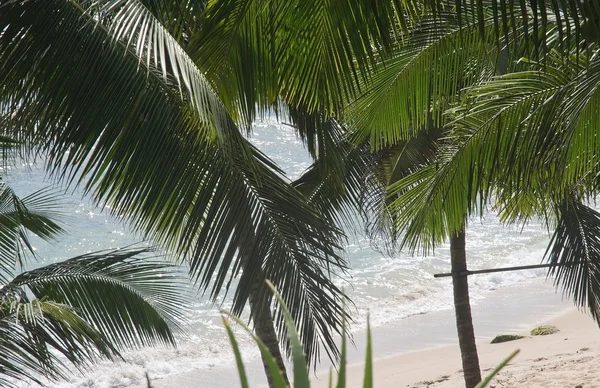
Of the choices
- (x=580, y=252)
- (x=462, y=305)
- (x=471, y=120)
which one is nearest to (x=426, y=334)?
(x=462, y=305)

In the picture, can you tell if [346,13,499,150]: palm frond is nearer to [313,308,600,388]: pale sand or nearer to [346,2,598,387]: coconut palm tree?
[346,2,598,387]: coconut palm tree

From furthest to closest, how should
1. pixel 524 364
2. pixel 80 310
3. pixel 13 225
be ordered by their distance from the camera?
pixel 524 364
pixel 13 225
pixel 80 310

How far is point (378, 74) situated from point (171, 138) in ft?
4.07

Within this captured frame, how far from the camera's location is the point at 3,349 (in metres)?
4.58

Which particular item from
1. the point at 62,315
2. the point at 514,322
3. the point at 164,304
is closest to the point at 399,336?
the point at 514,322

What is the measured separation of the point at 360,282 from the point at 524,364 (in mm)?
10136

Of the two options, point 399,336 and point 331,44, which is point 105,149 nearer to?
point 331,44

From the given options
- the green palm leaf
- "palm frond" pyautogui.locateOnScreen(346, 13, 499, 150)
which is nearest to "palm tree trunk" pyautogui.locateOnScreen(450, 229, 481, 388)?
the green palm leaf

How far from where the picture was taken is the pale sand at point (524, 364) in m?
8.95

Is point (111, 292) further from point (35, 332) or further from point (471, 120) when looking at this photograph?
point (471, 120)

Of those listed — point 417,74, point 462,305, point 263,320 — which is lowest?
point 462,305

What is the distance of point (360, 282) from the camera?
20.3m

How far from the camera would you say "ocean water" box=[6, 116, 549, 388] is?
538 inches

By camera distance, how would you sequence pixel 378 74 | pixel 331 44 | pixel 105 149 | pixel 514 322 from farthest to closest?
pixel 514 322, pixel 378 74, pixel 105 149, pixel 331 44
